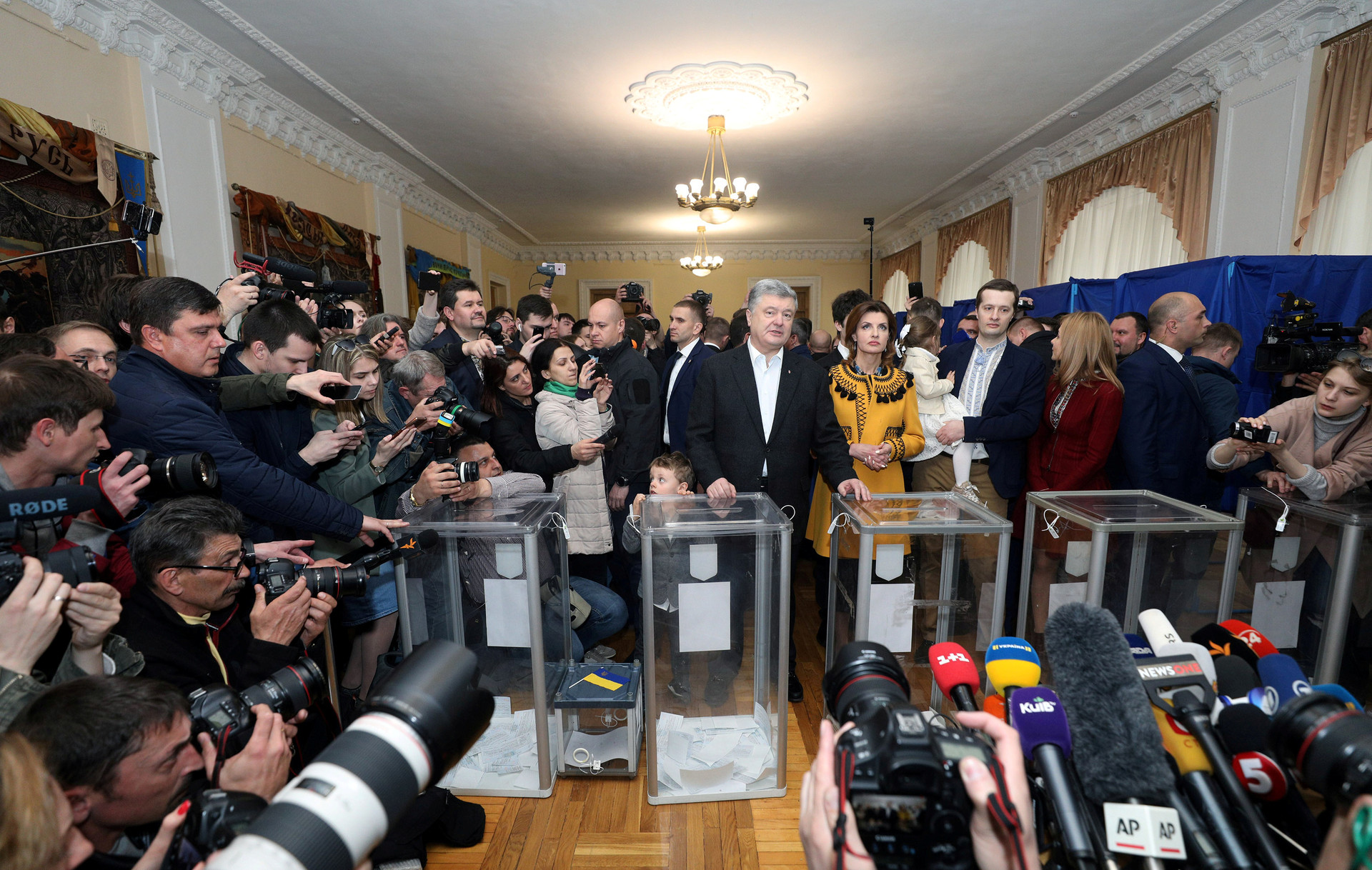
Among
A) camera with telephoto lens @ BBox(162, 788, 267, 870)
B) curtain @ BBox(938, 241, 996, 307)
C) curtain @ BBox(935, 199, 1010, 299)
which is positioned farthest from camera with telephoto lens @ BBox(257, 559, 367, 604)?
curtain @ BBox(938, 241, 996, 307)

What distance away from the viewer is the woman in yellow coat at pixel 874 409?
2.47m

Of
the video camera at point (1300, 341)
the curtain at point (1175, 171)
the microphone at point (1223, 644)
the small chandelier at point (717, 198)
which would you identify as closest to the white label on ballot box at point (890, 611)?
the microphone at point (1223, 644)

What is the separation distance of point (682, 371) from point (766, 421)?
1.05 m

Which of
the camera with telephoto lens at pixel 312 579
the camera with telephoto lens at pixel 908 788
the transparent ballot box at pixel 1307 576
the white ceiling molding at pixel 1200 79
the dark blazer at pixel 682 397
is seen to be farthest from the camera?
the white ceiling molding at pixel 1200 79

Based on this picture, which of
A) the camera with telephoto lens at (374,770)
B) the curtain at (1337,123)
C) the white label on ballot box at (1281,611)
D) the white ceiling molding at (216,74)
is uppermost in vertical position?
the white ceiling molding at (216,74)

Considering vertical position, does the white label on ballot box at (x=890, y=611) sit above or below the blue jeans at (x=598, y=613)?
above

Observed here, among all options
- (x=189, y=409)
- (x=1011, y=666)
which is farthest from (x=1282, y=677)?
(x=189, y=409)

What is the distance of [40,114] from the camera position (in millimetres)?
2951

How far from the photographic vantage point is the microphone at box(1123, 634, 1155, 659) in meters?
1.11

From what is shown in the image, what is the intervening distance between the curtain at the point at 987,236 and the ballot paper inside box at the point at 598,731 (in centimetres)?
708

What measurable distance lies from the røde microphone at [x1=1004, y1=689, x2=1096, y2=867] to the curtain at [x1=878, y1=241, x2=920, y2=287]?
9865 millimetres

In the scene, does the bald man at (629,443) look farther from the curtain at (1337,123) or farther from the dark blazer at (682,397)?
the curtain at (1337,123)

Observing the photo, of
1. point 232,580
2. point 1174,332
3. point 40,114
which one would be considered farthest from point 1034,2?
point 40,114

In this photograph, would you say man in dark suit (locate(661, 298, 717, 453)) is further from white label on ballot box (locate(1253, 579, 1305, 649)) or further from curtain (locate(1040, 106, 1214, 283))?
curtain (locate(1040, 106, 1214, 283))
